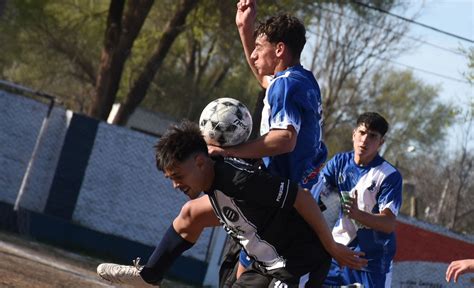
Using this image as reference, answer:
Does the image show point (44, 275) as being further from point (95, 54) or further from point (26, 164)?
point (95, 54)

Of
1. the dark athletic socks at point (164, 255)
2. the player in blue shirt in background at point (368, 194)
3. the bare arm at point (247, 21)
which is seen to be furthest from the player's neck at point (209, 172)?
the player in blue shirt in background at point (368, 194)

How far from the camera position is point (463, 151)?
30.6 m

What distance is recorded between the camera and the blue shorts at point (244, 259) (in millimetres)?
5464

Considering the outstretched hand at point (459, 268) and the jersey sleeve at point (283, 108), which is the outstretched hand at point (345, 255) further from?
the outstretched hand at point (459, 268)

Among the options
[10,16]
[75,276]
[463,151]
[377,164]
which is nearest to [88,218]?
[75,276]

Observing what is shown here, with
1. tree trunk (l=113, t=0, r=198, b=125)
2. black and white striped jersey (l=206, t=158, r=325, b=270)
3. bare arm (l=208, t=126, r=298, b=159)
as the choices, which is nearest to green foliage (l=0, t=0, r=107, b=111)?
tree trunk (l=113, t=0, r=198, b=125)

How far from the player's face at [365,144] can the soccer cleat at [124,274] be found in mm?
2269

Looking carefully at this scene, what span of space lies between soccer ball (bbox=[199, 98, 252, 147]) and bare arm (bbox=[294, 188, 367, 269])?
0.51 meters

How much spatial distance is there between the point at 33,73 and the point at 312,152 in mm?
23838

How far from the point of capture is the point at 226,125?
17.3 feet

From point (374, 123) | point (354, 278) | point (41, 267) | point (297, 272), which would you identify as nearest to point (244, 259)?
point (297, 272)

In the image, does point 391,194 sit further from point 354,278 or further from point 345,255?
point 345,255

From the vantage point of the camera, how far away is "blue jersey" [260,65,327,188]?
5.23 metres

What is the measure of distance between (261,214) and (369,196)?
8.08 feet
